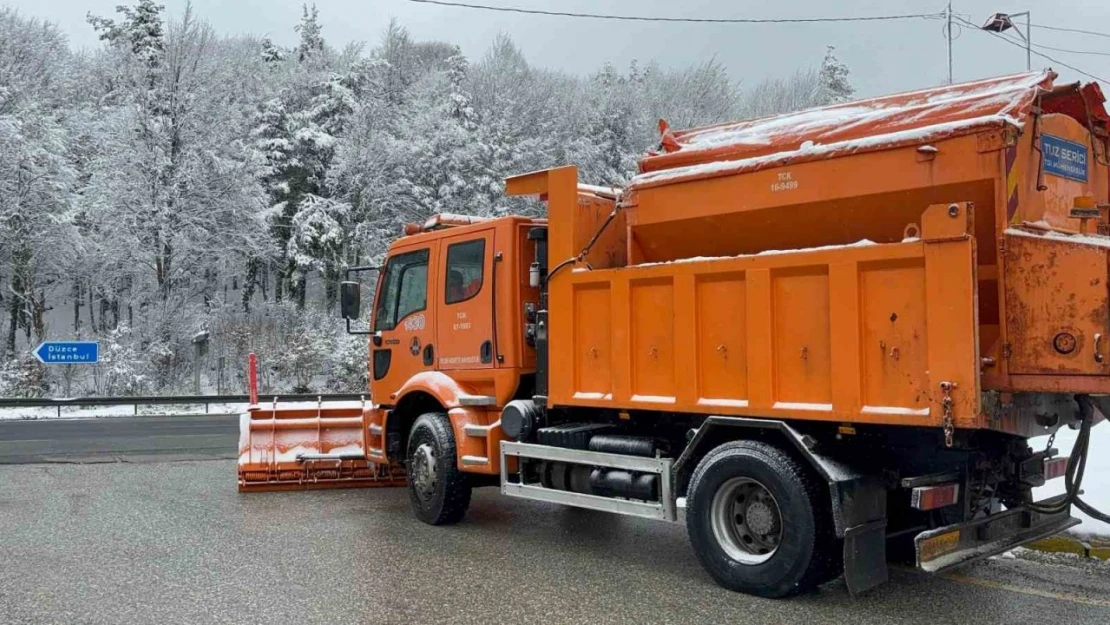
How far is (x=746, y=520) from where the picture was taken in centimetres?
583

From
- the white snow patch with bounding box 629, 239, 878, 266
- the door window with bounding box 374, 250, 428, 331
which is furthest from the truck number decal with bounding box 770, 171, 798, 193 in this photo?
the door window with bounding box 374, 250, 428, 331

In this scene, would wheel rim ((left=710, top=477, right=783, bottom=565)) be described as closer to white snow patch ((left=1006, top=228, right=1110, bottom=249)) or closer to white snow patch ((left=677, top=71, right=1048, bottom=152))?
white snow patch ((left=1006, top=228, right=1110, bottom=249))

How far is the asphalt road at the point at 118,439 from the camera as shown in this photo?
13.5 metres

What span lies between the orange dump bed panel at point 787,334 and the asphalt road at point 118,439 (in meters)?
8.61

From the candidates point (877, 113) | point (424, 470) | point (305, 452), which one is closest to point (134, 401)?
point (305, 452)

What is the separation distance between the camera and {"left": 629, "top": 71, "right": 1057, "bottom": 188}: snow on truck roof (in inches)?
215

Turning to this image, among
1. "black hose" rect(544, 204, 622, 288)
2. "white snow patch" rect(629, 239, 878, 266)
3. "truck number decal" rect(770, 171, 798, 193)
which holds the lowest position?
"white snow patch" rect(629, 239, 878, 266)

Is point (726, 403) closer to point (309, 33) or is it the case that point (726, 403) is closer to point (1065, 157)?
point (1065, 157)

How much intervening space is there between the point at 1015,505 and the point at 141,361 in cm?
2659

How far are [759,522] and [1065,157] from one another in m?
2.89

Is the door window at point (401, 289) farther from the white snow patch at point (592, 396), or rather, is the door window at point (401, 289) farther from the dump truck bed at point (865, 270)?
the white snow patch at point (592, 396)

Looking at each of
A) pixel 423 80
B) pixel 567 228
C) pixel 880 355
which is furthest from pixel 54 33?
pixel 880 355

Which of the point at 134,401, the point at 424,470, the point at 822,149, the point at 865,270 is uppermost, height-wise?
the point at 822,149

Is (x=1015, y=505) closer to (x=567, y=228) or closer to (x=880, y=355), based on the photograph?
(x=880, y=355)
